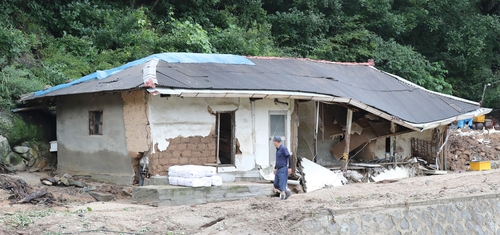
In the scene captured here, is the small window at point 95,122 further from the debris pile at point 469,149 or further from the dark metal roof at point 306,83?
the debris pile at point 469,149

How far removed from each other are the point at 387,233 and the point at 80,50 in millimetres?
14464

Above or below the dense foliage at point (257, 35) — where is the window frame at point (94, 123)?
below

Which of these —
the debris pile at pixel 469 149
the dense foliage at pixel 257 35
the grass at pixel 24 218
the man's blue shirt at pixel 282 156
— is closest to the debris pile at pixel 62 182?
the dense foliage at pixel 257 35

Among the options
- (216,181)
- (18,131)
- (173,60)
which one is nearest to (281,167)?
(216,181)

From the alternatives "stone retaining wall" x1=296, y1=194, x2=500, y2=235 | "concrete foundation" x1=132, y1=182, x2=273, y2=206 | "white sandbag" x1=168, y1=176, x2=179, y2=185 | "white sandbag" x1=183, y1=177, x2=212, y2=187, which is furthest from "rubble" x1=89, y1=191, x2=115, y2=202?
"stone retaining wall" x1=296, y1=194, x2=500, y2=235

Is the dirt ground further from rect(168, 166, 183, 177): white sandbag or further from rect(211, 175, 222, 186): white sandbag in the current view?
rect(168, 166, 183, 177): white sandbag

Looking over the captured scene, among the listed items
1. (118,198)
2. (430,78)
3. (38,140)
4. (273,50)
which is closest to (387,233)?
(118,198)

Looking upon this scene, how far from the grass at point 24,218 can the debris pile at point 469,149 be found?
14.3 meters

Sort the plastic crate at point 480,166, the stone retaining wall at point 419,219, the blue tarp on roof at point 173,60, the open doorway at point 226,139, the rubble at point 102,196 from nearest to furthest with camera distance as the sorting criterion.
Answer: the stone retaining wall at point 419,219 → the rubble at point 102,196 → the open doorway at point 226,139 → the blue tarp on roof at point 173,60 → the plastic crate at point 480,166

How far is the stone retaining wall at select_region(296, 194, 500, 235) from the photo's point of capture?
10.3 m

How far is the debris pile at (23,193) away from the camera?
11625 mm

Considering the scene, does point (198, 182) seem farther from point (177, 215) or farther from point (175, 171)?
point (177, 215)

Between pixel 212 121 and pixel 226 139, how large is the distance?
1.37 m

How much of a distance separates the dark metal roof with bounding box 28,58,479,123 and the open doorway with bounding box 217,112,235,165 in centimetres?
115
